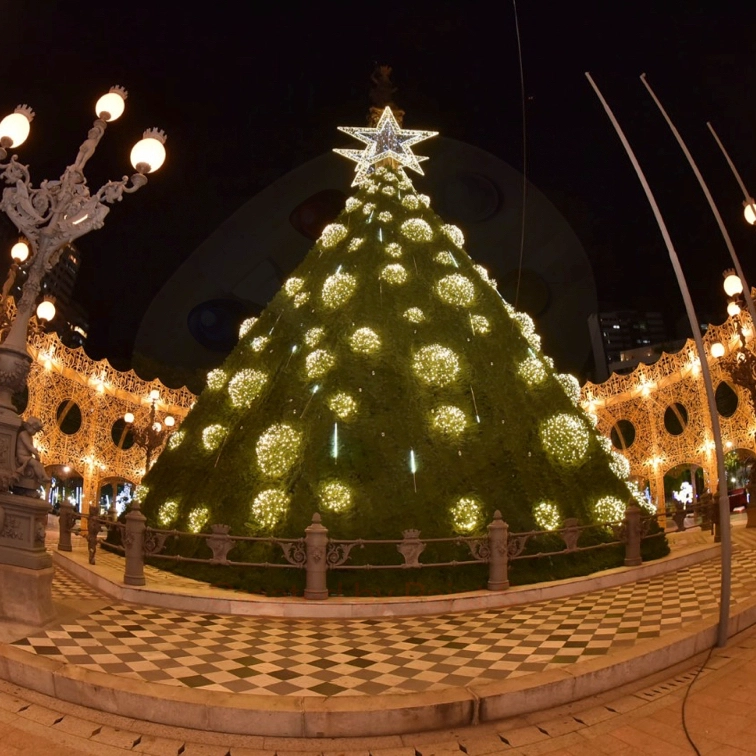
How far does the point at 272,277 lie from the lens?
3031 centimetres

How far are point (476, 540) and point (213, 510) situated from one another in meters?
5.05

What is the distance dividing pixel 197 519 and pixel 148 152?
261 inches

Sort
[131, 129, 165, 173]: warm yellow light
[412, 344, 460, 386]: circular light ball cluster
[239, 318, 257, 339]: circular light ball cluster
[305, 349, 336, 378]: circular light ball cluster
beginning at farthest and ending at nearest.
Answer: [239, 318, 257, 339]: circular light ball cluster < [412, 344, 460, 386]: circular light ball cluster < [305, 349, 336, 378]: circular light ball cluster < [131, 129, 165, 173]: warm yellow light

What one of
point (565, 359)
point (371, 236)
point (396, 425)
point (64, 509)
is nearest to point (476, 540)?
point (396, 425)

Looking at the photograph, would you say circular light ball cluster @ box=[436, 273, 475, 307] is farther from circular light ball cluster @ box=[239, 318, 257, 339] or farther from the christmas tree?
circular light ball cluster @ box=[239, 318, 257, 339]

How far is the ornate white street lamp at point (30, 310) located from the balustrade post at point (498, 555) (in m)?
6.39

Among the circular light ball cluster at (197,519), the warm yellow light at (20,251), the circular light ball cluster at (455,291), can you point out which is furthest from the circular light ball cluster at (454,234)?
the warm yellow light at (20,251)

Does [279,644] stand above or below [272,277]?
below

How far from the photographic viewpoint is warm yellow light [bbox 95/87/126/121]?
7.42 meters

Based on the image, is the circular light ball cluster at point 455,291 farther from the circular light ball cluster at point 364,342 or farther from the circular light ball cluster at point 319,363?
the circular light ball cluster at point 319,363

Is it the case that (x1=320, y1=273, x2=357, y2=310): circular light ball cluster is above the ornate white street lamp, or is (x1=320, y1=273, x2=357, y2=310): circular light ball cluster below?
above

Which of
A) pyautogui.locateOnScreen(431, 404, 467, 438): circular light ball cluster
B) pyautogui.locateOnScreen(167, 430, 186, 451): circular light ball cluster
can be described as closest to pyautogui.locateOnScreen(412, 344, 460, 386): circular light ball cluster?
pyautogui.locateOnScreen(431, 404, 467, 438): circular light ball cluster

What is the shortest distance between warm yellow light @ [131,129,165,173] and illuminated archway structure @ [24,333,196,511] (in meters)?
19.1

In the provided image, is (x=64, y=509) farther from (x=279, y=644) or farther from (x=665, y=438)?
(x=665, y=438)
